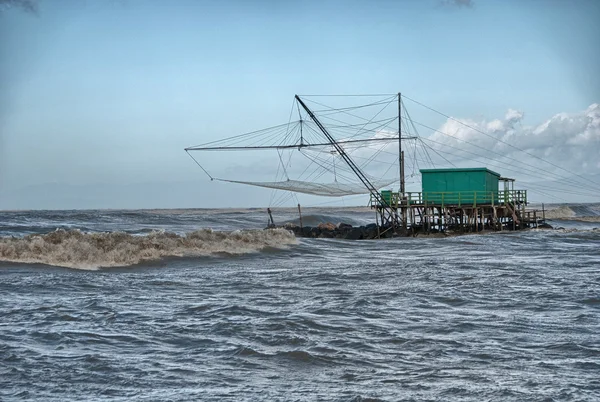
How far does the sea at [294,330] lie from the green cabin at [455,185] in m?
20.4

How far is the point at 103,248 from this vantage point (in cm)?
2156

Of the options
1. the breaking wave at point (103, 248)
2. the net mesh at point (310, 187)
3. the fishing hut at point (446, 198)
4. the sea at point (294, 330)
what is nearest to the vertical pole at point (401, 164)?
the fishing hut at point (446, 198)

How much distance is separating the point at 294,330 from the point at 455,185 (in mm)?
32653

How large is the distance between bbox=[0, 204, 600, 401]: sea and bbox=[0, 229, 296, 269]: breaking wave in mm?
106

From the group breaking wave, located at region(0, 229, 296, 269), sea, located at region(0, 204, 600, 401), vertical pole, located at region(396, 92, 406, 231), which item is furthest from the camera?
vertical pole, located at region(396, 92, 406, 231)

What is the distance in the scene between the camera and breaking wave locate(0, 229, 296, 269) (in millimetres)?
20031

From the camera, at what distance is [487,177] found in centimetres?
4159

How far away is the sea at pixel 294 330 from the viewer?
7070mm

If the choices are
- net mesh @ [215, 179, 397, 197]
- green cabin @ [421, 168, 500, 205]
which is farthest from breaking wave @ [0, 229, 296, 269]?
green cabin @ [421, 168, 500, 205]

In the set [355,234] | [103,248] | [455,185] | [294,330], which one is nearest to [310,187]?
[355,234]

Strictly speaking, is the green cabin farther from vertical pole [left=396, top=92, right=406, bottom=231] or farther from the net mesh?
the net mesh

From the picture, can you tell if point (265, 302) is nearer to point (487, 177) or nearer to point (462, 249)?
point (462, 249)

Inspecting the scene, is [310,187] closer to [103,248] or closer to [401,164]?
[401,164]

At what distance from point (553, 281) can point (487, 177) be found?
26649 millimetres
